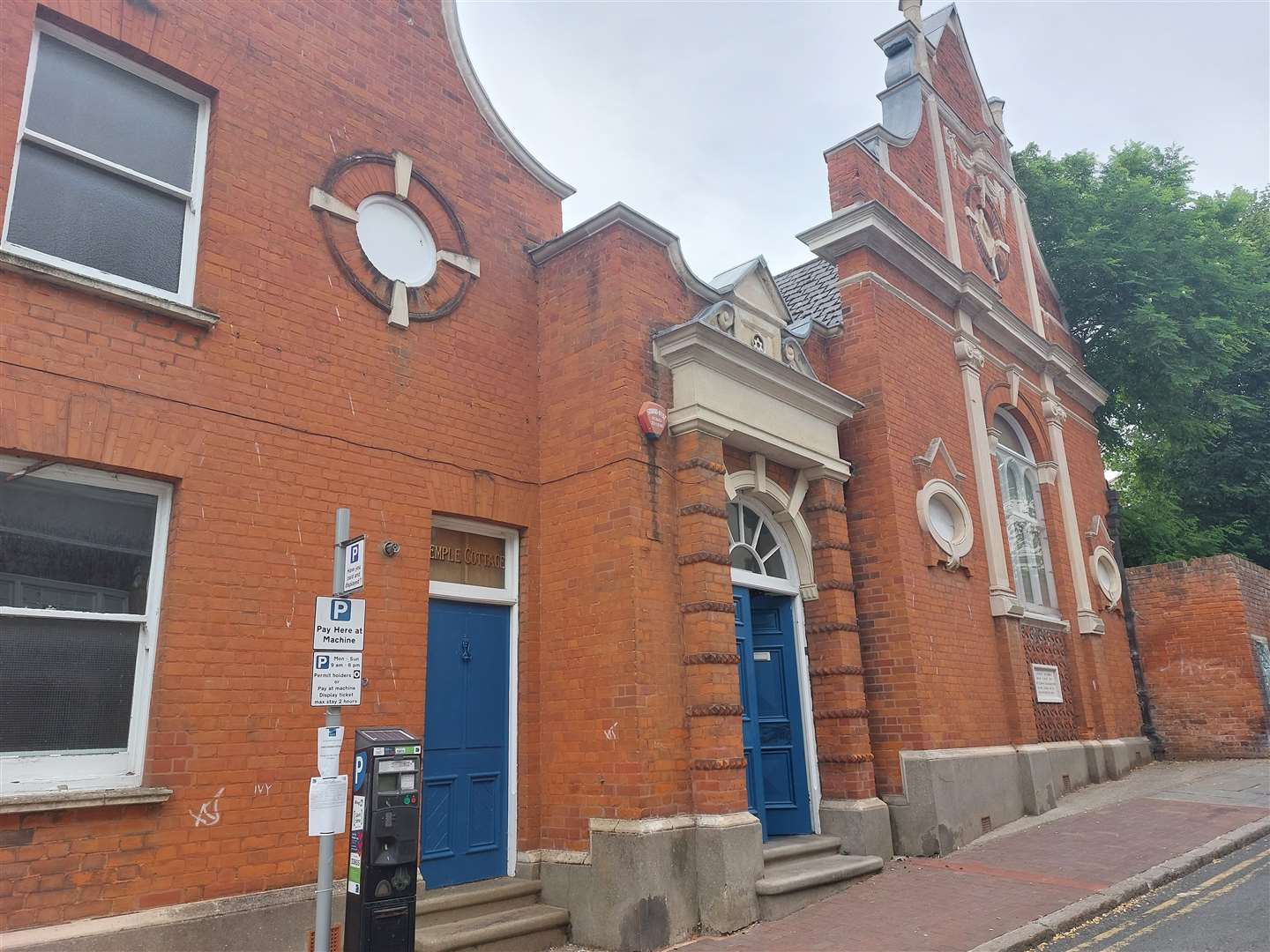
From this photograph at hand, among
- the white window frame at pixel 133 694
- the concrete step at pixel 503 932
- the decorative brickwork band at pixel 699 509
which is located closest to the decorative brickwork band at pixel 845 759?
the decorative brickwork band at pixel 699 509

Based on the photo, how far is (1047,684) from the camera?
12.4 m

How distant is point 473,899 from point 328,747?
2631mm

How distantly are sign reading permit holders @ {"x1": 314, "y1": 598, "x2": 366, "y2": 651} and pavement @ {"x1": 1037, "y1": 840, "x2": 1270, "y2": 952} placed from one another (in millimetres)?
5097

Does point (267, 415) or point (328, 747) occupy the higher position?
point (267, 415)

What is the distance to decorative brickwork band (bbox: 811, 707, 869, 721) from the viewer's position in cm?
912

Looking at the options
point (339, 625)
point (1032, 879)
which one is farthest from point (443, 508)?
point (1032, 879)

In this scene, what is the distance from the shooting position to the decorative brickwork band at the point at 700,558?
770 centimetres

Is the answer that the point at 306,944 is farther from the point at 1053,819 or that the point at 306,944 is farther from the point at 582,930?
the point at 1053,819

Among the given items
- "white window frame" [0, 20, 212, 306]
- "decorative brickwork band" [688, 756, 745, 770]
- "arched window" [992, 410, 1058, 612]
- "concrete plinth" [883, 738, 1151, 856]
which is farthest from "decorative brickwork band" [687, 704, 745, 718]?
"arched window" [992, 410, 1058, 612]

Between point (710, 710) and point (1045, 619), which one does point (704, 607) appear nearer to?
point (710, 710)

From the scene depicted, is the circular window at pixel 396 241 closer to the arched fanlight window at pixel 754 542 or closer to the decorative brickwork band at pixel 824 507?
the arched fanlight window at pixel 754 542

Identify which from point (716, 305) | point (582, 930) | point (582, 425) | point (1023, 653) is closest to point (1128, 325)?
point (1023, 653)

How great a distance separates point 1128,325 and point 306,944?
56.4 feet

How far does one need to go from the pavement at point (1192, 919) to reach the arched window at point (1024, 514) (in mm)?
5579
